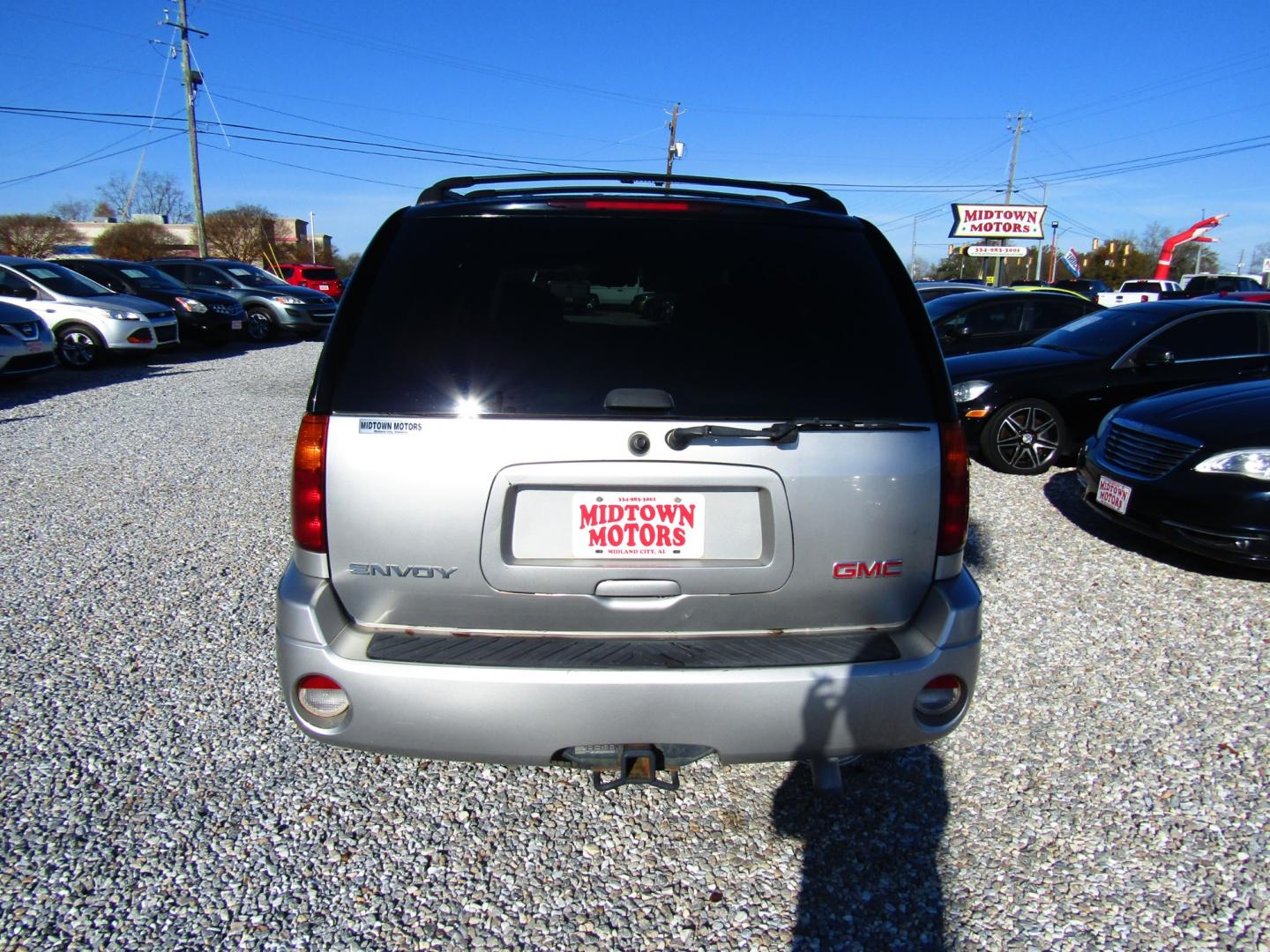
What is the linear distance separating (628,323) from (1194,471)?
13.2 ft

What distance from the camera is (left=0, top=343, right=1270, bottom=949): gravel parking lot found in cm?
216

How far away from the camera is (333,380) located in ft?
6.79

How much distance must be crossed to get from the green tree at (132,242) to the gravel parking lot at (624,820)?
5318 cm

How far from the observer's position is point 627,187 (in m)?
2.67

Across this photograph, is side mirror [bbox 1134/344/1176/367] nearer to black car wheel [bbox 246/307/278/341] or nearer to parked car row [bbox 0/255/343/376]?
parked car row [bbox 0/255/343/376]

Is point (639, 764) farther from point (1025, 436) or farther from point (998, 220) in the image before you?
point (998, 220)

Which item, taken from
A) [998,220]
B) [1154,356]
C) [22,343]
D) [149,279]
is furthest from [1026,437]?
[998,220]

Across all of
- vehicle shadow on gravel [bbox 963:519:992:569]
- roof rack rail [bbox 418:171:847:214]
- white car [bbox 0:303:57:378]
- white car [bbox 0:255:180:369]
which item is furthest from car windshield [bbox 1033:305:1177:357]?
white car [bbox 0:255:180:369]

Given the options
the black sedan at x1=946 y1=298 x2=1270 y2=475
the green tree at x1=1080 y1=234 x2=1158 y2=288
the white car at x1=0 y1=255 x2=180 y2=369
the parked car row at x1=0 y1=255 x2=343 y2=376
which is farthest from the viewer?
the green tree at x1=1080 y1=234 x2=1158 y2=288

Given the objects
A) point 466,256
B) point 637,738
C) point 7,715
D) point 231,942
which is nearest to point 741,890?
point 637,738

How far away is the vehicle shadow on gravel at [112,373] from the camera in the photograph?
1073cm

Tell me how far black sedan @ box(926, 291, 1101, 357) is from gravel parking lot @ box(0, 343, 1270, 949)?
6710mm

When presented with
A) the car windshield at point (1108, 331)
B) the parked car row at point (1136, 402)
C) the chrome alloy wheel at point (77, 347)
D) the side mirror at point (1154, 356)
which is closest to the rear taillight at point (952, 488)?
the parked car row at point (1136, 402)

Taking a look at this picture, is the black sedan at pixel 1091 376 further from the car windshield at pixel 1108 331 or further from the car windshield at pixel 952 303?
the car windshield at pixel 952 303
